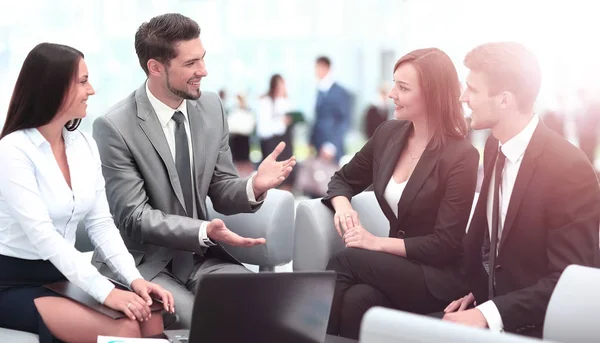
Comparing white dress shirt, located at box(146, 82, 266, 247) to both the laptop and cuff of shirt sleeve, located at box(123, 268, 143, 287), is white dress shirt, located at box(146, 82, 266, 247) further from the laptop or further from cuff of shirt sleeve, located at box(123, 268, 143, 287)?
the laptop

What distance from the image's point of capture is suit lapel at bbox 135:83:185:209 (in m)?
2.88

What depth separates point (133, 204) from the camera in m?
2.79

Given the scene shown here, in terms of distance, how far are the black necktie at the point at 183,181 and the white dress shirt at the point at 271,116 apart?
20.1 feet

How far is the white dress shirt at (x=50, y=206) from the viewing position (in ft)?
7.76

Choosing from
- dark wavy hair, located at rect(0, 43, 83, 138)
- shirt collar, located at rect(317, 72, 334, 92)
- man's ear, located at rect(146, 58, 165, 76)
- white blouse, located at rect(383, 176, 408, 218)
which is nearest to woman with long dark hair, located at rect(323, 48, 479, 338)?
white blouse, located at rect(383, 176, 408, 218)

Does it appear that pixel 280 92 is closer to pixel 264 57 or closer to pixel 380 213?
pixel 264 57

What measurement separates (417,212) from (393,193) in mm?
114

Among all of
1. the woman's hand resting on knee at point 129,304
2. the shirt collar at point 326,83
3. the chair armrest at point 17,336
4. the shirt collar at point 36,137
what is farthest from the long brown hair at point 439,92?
the shirt collar at point 326,83

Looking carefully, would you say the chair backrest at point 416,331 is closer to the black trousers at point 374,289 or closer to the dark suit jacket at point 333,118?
the black trousers at point 374,289

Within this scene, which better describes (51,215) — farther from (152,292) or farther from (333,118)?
(333,118)

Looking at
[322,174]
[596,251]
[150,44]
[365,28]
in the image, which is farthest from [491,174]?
[365,28]

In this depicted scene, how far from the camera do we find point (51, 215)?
2457mm

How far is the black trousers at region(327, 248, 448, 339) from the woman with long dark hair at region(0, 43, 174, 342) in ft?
1.97

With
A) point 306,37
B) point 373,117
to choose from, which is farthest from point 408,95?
point 306,37
